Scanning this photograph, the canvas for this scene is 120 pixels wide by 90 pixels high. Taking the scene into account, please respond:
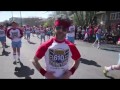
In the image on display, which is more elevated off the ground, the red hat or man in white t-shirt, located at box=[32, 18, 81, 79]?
the red hat

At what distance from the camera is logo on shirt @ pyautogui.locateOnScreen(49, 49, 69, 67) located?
3.67m

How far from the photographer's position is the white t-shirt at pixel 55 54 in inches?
144

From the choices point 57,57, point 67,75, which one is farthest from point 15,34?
point 67,75

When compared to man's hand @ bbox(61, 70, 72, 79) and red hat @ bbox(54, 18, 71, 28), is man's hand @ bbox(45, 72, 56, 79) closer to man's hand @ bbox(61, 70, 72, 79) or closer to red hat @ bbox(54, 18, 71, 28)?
man's hand @ bbox(61, 70, 72, 79)

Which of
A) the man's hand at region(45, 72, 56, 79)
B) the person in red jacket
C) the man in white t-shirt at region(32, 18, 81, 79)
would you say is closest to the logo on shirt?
the man in white t-shirt at region(32, 18, 81, 79)

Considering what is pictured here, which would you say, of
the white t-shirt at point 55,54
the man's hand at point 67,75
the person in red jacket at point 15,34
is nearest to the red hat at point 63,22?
the white t-shirt at point 55,54

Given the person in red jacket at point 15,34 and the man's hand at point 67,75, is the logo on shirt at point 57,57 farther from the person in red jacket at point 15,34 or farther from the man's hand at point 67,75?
the person in red jacket at point 15,34

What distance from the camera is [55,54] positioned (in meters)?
3.67
